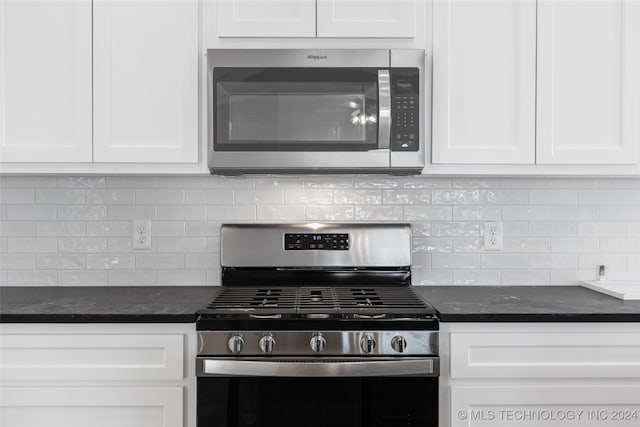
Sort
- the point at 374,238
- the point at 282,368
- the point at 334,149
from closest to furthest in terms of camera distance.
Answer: the point at 282,368, the point at 334,149, the point at 374,238

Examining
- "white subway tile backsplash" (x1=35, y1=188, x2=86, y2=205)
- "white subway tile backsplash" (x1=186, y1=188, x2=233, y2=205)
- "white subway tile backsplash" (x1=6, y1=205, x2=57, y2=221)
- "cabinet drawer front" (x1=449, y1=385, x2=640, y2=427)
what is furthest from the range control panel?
"white subway tile backsplash" (x1=6, y1=205, x2=57, y2=221)

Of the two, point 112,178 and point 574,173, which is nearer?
point 574,173

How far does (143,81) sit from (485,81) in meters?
1.22

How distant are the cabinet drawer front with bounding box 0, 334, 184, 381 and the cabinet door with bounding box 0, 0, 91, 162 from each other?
0.68 metres

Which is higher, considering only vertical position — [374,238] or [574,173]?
[574,173]

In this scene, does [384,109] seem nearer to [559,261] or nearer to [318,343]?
[318,343]

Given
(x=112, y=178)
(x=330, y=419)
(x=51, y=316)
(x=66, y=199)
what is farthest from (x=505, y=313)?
(x=66, y=199)

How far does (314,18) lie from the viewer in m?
1.85

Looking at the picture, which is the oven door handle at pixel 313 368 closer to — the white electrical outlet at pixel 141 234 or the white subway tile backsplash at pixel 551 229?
the white electrical outlet at pixel 141 234

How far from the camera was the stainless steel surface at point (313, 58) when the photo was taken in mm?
1832

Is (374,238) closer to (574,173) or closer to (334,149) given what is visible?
(334,149)

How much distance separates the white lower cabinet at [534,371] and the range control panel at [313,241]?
2.16 ft

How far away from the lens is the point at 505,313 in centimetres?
160

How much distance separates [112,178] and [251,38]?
85 cm
